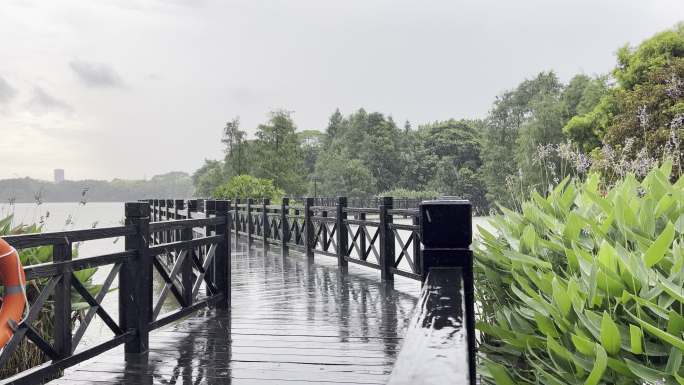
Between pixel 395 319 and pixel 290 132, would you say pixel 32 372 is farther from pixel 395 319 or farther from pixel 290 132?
pixel 290 132

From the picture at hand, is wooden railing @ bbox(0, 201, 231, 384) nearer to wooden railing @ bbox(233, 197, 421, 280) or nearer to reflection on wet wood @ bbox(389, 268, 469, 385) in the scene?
reflection on wet wood @ bbox(389, 268, 469, 385)

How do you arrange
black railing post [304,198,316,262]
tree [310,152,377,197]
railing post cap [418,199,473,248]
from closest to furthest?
railing post cap [418,199,473,248] → black railing post [304,198,316,262] → tree [310,152,377,197]

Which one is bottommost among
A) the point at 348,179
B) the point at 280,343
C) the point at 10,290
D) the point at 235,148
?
the point at 280,343

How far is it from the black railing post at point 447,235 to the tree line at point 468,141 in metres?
27.2

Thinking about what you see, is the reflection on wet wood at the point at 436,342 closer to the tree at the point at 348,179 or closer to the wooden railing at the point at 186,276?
the wooden railing at the point at 186,276

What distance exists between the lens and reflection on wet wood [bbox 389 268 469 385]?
1.10 m

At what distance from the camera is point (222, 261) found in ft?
22.0

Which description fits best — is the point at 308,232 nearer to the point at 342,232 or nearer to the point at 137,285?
the point at 342,232

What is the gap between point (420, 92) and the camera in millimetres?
106062

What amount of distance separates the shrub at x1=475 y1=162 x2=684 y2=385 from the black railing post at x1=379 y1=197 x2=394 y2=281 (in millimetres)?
4870

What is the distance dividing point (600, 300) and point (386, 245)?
6.41m

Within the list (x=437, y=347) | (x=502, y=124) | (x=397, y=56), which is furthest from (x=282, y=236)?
(x=397, y=56)

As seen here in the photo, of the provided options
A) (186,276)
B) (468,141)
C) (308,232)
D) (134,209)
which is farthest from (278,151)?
(134,209)

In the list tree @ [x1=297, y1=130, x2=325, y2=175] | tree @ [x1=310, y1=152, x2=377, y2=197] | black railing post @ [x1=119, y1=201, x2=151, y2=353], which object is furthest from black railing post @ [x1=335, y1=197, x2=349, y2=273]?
tree @ [x1=297, y1=130, x2=325, y2=175]
